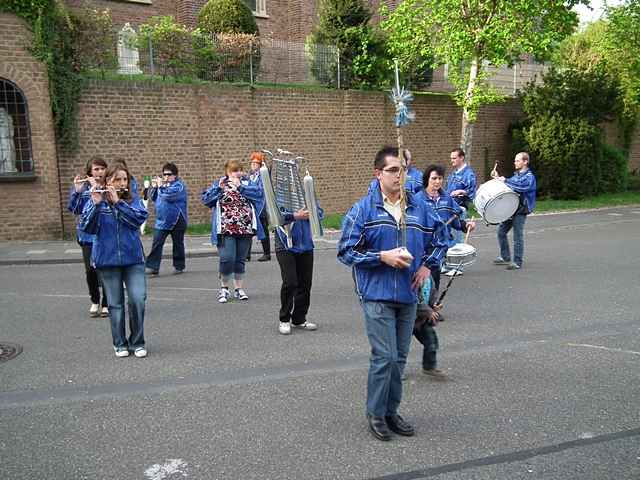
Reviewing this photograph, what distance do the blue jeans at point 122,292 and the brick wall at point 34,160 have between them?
9630 mm

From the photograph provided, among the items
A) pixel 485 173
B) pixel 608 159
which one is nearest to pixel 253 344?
pixel 485 173

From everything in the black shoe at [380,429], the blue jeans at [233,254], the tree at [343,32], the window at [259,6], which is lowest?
the black shoe at [380,429]

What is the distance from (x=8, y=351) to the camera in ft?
21.0

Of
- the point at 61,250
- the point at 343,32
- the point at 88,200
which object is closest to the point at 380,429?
the point at 88,200

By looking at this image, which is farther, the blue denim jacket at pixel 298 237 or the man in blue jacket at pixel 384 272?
the blue denim jacket at pixel 298 237

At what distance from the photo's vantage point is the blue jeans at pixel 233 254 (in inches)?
324

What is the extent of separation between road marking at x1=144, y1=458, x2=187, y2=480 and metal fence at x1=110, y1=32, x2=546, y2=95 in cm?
1405

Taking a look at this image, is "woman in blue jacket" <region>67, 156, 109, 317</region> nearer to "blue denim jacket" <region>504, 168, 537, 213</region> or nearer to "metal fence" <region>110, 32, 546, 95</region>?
"blue denim jacket" <region>504, 168, 537, 213</region>

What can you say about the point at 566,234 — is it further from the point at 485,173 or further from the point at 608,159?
the point at 608,159

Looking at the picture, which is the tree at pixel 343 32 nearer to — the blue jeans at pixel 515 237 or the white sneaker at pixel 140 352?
the blue jeans at pixel 515 237

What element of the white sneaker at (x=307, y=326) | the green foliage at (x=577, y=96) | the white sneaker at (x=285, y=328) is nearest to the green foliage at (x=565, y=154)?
the green foliage at (x=577, y=96)

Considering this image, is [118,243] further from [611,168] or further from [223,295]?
[611,168]

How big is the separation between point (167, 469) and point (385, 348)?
5.17 ft

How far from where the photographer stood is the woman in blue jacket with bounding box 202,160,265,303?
26.8 feet
